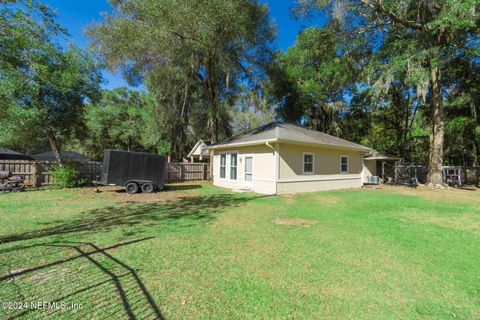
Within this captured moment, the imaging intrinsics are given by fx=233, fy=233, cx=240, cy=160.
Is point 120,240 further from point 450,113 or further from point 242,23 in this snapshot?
point 450,113

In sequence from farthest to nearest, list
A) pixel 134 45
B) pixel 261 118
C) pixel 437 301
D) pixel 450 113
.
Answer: pixel 261 118, pixel 450 113, pixel 134 45, pixel 437 301

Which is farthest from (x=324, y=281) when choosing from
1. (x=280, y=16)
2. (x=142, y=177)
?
(x=280, y=16)

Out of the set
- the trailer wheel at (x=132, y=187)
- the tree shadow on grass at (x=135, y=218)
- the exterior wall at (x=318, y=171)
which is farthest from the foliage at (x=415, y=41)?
the trailer wheel at (x=132, y=187)

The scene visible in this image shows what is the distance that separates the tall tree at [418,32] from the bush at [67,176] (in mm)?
15939

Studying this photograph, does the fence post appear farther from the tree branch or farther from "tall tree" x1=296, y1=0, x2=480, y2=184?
the tree branch

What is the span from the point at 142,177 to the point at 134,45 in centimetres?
749

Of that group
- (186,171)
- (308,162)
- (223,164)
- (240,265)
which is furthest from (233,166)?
(240,265)

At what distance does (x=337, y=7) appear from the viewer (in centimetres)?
1350

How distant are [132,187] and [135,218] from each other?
5081mm

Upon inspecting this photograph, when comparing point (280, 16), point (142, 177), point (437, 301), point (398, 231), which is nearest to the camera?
point (437, 301)

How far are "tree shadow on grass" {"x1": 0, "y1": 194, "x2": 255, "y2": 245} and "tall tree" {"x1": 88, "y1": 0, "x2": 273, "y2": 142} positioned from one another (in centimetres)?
942

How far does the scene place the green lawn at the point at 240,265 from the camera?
253 cm

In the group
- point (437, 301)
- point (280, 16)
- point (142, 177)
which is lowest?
point (437, 301)

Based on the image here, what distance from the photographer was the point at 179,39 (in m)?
13.3
